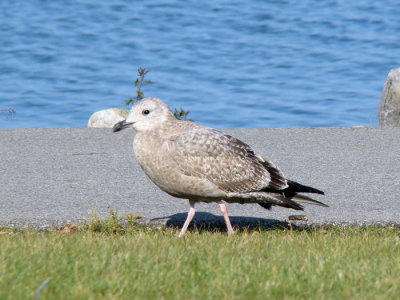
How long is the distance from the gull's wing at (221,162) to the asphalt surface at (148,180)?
31.3 inches

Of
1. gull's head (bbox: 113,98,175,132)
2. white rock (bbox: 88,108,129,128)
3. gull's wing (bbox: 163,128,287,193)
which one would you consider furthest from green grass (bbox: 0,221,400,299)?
white rock (bbox: 88,108,129,128)

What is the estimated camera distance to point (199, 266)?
5500 mm

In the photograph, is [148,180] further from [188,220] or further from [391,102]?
[391,102]

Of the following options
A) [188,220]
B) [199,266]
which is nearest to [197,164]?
[188,220]

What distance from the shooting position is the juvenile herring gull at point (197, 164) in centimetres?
678

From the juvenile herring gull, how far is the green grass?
461 mm

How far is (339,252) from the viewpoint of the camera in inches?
239

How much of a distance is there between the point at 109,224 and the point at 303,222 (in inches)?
79.8

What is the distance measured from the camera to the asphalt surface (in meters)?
7.90

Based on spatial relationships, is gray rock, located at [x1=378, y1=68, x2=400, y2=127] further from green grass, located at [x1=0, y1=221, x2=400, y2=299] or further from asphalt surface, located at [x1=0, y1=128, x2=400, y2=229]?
green grass, located at [x1=0, y1=221, x2=400, y2=299]

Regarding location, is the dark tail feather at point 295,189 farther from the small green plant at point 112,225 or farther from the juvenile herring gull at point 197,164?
the small green plant at point 112,225

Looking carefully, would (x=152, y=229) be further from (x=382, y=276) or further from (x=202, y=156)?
(x=382, y=276)

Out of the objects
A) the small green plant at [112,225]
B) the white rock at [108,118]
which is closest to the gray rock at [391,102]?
the white rock at [108,118]

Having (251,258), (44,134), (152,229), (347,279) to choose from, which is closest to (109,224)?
(152,229)
